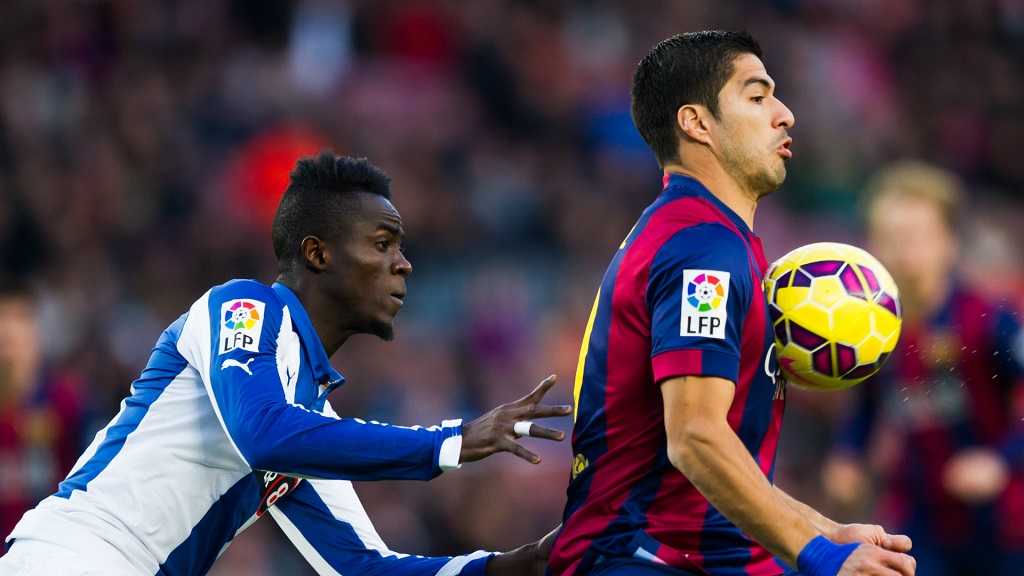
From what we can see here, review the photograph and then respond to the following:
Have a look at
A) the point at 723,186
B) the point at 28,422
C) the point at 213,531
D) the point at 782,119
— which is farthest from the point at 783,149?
the point at 28,422

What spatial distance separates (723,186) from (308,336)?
1.41 m

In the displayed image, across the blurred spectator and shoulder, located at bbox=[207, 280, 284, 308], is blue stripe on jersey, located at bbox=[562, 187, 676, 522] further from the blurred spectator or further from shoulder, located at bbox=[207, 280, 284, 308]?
the blurred spectator

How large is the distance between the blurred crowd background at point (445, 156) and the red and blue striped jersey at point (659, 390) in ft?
17.1

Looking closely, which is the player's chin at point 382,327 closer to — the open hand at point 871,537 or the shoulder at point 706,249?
the shoulder at point 706,249

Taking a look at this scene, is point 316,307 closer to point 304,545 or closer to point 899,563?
point 304,545

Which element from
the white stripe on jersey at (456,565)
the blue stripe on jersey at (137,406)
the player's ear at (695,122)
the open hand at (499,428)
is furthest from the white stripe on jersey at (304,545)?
the player's ear at (695,122)

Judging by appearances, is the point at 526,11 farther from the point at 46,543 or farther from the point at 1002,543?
the point at 46,543

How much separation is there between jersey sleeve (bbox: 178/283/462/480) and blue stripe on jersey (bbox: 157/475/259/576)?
0.43 m

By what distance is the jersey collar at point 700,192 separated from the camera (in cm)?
395

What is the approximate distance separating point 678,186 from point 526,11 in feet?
33.0

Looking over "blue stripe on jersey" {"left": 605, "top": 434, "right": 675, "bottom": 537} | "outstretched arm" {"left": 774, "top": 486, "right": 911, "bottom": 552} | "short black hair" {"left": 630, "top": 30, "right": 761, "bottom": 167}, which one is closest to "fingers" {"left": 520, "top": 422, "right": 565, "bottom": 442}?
"blue stripe on jersey" {"left": 605, "top": 434, "right": 675, "bottom": 537}

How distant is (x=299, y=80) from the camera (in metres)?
13.1

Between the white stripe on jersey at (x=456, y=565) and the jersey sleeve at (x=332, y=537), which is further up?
the jersey sleeve at (x=332, y=537)

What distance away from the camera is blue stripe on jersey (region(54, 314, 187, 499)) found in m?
4.27
